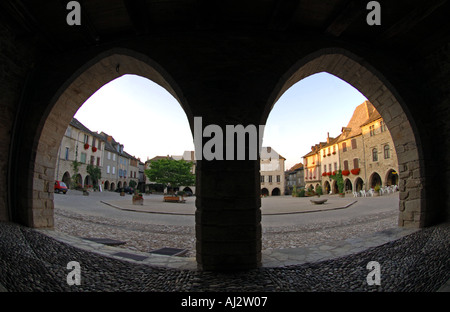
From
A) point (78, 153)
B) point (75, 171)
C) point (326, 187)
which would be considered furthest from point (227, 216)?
point (326, 187)

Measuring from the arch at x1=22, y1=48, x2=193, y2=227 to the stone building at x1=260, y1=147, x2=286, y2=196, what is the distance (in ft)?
125

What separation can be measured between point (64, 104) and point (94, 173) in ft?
98.9

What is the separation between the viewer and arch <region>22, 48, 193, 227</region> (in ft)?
12.7

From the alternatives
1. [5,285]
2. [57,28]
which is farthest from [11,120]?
[5,285]

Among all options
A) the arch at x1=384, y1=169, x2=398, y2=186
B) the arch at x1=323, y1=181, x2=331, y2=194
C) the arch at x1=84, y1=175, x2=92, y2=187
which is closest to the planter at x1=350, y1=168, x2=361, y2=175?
the arch at x1=384, y1=169, x2=398, y2=186

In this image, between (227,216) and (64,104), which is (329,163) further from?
(64,104)

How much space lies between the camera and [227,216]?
2.90 metres

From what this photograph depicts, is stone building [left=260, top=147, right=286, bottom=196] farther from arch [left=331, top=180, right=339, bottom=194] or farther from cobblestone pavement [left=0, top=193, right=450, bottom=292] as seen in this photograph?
cobblestone pavement [left=0, top=193, right=450, bottom=292]

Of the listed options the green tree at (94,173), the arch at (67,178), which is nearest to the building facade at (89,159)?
the arch at (67,178)

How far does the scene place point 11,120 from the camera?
3971mm

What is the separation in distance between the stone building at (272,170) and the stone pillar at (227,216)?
3868 centimetres

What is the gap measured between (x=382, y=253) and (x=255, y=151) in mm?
2424

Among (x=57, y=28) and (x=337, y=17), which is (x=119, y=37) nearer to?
(x=57, y=28)

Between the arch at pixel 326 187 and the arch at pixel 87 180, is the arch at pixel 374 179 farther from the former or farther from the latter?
the arch at pixel 87 180
